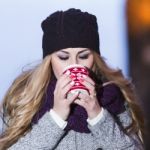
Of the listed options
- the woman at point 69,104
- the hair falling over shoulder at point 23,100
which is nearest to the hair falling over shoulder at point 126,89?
the woman at point 69,104

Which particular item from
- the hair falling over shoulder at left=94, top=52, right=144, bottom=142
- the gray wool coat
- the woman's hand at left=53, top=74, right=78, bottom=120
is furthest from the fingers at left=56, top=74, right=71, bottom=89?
the hair falling over shoulder at left=94, top=52, right=144, bottom=142

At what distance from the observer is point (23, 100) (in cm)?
161

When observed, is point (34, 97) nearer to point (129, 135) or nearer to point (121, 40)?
point (129, 135)

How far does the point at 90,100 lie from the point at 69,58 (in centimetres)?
17

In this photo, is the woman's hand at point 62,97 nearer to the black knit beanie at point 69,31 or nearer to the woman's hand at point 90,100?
the woman's hand at point 90,100

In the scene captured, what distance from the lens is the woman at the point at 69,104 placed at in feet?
4.94

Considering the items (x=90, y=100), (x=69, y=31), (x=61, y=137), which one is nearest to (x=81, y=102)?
(x=90, y=100)

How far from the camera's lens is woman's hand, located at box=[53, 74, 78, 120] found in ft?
4.69

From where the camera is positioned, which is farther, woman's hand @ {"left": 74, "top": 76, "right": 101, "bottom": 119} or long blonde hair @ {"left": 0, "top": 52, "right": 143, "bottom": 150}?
long blonde hair @ {"left": 0, "top": 52, "right": 143, "bottom": 150}

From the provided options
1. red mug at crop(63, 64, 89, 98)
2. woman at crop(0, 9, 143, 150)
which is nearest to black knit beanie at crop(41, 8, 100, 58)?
woman at crop(0, 9, 143, 150)

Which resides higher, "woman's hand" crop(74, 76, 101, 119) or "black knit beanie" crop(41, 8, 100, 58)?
"black knit beanie" crop(41, 8, 100, 58)

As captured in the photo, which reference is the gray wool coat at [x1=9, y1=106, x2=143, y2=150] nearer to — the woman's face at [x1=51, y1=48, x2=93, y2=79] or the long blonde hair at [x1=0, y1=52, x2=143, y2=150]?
the long blonde hair at [x1=0, y1=52, x2=143, y2=150]

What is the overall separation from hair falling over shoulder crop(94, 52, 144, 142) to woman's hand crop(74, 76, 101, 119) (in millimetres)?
189

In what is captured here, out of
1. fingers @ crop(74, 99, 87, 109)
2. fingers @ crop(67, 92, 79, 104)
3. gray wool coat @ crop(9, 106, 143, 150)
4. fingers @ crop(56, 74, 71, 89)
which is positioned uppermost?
fingers @ crop(56, 74, 71, 89)
